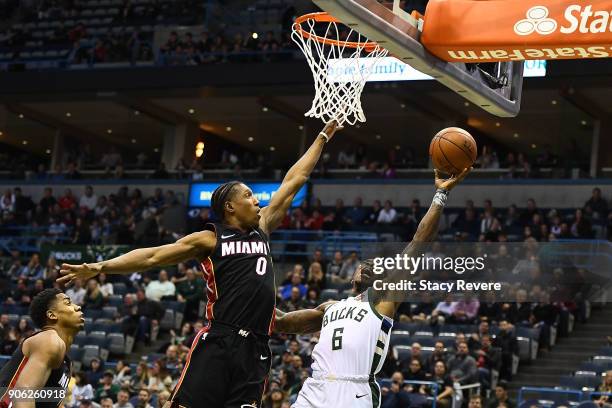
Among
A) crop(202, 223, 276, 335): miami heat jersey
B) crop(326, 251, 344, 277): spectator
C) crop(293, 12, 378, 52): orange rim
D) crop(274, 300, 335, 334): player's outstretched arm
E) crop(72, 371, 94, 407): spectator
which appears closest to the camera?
crop(202, 223, 276, 335): miami heat jersey

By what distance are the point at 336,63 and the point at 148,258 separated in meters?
3.60

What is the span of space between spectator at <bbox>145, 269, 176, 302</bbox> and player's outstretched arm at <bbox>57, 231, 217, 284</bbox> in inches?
541

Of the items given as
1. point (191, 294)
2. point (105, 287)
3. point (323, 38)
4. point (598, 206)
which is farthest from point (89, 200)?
point (323, 38)

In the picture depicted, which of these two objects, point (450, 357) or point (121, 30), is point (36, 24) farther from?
point (450, 357)

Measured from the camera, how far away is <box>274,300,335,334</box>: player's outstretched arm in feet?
22.7

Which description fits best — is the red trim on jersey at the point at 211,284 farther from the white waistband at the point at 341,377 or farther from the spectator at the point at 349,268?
the spectator at the point at 349,268

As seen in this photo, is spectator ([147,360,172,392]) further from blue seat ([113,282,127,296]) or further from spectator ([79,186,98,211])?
spectator ([79,186,98,211])

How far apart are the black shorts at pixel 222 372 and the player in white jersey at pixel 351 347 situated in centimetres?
98

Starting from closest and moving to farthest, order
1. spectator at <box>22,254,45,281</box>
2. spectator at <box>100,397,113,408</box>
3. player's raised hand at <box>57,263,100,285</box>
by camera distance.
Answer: player's raised hand at <box>57,263,100,285</box> < spectator at <box>100,397,113,408</box> < spectator at <box>22,254,45,281</box>

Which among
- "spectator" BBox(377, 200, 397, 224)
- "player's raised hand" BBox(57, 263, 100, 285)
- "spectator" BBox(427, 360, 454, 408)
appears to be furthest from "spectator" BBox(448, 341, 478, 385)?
"player's raised hand" BBox(57, 263, 100, 285)

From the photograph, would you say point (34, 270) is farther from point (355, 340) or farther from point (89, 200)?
point (355, 340)

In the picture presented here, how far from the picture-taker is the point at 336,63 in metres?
8.95

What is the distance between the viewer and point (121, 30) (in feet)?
96.9

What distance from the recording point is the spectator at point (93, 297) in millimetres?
20047
